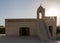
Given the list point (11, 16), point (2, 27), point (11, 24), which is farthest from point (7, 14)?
point (11, 24)

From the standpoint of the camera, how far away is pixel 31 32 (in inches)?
333

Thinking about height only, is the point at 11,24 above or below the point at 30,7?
below

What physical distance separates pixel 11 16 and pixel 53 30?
417 centimetres

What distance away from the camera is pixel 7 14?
11.0 m

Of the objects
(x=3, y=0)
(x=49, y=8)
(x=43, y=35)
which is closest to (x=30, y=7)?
(x=49, y=8)

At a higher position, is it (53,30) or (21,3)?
(21,3)

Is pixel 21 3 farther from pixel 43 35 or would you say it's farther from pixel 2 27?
pixel 43 35

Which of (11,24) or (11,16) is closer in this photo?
(11,24)

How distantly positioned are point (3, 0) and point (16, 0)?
1.08 meters

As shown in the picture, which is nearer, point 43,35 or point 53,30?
point 43,35

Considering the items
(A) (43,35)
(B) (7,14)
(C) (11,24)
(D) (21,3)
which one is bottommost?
(A) (43,35)

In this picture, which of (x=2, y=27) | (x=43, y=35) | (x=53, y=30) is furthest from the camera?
(x=2, y=27)

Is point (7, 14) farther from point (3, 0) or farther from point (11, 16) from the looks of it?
point (3, 0)

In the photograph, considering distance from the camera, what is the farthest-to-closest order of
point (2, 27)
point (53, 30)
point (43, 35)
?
point (2, 27), point (53, 30), point (43, 35)
